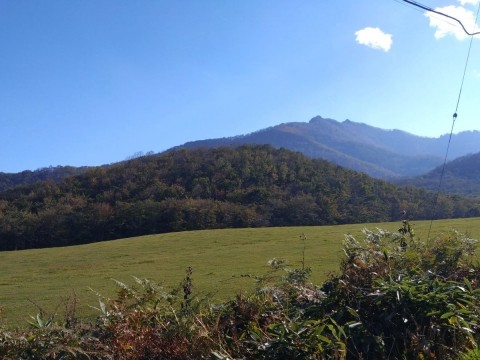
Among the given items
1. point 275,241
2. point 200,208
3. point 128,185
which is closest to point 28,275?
point 275,241

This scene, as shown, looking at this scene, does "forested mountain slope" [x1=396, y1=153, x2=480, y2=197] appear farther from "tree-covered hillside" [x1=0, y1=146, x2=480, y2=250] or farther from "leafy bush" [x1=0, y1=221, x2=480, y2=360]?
"leafy bush" [x1=0, y1=221, x2=480, y2=360]

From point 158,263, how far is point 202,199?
44.3 metres

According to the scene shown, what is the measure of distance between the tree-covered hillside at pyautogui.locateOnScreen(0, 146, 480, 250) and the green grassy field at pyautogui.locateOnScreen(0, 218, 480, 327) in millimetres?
21831

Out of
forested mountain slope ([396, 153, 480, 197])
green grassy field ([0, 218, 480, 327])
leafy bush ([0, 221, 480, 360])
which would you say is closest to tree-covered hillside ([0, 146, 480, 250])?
green grassy field ([0, 218, 480, 327])

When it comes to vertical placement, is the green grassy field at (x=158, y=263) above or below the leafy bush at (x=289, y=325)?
below

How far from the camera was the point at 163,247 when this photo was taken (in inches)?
1257

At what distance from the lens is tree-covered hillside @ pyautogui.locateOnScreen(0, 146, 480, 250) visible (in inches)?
2281

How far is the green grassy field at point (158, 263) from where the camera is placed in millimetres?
16125

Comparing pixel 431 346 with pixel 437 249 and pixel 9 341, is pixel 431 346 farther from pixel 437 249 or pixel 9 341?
pixel 9 341

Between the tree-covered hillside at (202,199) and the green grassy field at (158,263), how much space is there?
2183cm

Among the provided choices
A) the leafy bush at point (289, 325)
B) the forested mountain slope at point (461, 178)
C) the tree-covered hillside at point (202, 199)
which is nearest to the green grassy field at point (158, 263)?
the leafy bush at point (289, 325)

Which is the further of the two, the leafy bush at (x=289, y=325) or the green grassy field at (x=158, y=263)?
the green grassy field at (x=158, y=263)

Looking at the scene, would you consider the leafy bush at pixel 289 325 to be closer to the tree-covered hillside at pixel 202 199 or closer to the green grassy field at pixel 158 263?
the green grassy field at pixel 158 263

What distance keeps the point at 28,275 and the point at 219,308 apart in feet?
68.6
